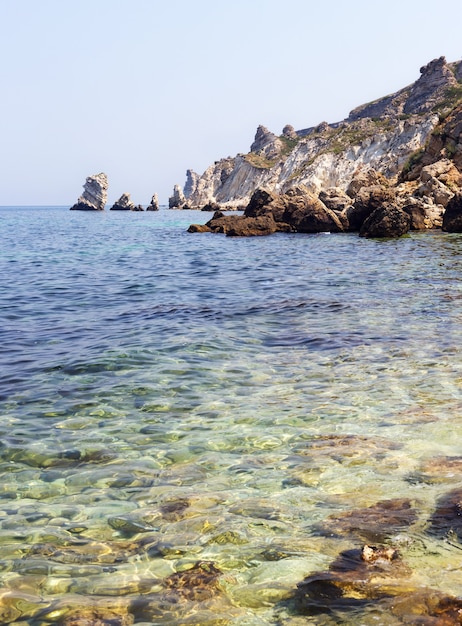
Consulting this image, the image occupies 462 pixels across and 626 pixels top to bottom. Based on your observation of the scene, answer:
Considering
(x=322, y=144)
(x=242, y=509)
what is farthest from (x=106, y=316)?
(x=322, y=144)

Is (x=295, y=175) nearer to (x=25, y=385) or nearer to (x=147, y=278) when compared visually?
(x=147, y=278)

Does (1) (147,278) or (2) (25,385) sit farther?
(1) (147,278)

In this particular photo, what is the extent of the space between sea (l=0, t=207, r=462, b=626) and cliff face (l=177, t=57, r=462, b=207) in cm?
4685

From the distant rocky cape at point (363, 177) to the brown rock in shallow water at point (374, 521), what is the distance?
3272cm

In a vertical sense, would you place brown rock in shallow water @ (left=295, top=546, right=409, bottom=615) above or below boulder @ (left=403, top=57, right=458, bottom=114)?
below

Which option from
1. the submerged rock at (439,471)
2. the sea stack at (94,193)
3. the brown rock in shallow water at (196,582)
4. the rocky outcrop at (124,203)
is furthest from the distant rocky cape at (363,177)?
the brown rock in shallow water at (196,582)

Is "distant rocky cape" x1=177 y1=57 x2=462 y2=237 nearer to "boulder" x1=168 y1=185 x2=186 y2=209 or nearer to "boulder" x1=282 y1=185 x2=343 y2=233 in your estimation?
"boulder" x1=282 y1=185 x2=343 y2=233

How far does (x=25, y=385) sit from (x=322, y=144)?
108 m

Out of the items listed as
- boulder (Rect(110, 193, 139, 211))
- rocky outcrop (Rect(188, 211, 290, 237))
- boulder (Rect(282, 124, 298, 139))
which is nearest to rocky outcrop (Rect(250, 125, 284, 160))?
boulder (Rect(282, 124, 298, 139))

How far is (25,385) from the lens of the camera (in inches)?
329

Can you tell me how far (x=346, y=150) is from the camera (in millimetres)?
90438

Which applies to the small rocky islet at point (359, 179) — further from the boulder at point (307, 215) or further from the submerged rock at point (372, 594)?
the submerged rock at point (372, 594)

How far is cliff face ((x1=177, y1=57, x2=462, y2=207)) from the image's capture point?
80.9 metres

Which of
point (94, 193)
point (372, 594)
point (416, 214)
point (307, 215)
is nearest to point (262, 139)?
point (94, 193)
